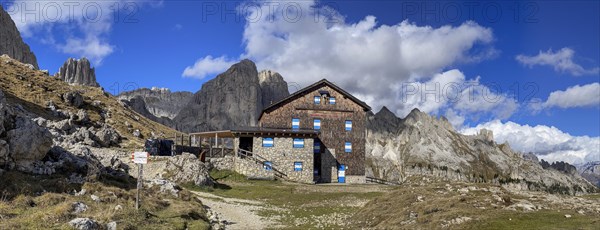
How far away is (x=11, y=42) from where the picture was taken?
172000mm

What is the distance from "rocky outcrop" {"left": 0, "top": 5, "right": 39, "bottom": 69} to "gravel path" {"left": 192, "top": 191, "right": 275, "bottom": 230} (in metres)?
166

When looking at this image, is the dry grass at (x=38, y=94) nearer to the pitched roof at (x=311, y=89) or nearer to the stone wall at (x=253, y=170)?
the stone wall at (x=253, y=170)

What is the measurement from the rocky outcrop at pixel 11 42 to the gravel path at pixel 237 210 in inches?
6545

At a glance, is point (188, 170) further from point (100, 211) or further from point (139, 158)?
point (100, 211)

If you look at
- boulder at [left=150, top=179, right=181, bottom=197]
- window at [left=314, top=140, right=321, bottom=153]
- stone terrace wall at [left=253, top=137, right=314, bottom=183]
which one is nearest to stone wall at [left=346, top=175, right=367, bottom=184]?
window at [left=314, top=140, right=321, bottom=153]

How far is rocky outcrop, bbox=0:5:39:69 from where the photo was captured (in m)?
167

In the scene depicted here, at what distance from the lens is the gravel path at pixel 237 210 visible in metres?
23.7

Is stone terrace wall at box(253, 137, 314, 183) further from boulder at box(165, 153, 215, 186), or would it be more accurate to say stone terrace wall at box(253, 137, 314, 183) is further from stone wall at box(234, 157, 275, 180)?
boulder at box(165, 153, 215, 186)

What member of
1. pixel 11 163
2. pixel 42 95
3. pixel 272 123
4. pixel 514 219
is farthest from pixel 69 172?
pixel 42 95

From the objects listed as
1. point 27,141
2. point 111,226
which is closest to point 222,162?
point 27,141

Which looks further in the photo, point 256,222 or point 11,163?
point 256,222

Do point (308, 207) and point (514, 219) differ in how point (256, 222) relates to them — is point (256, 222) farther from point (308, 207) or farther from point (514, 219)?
point (514, 219)

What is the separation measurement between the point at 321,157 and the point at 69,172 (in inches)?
1507

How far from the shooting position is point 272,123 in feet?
197
